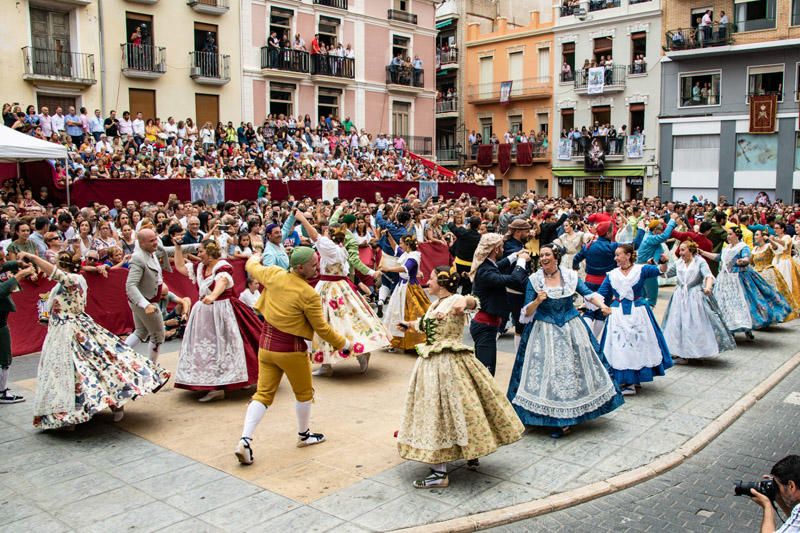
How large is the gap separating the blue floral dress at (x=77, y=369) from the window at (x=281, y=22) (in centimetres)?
2528

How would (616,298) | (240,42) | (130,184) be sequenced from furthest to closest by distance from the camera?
(240,42)
(130,184)
(616,298)

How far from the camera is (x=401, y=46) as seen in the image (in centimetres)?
3559

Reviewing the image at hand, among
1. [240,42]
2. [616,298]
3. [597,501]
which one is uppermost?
[240,42]

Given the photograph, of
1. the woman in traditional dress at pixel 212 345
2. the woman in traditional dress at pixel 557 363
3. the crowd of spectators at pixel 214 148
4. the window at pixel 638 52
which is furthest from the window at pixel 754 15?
the woman in traditional dress at pixel 212 345

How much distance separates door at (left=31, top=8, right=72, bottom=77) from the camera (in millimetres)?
23094

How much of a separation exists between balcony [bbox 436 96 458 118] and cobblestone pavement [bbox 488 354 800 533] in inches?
1525

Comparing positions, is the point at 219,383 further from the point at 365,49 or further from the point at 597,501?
the point at 365,49

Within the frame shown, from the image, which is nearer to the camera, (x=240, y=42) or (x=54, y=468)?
(x=54, y=468)

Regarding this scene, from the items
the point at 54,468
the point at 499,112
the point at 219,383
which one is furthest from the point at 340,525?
the point at 499,112

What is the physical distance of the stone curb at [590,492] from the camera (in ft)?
16.8

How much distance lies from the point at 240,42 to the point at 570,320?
25063 millimetres

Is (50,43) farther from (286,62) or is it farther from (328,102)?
(328,102)

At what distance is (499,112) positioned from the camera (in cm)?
4291

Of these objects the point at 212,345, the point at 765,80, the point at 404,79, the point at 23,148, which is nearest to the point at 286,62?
the point at 404,79
